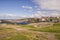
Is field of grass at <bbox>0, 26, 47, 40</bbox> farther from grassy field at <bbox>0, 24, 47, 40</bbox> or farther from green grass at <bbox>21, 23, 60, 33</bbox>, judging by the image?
green grass at <bbox>21, 23, 60, 33</bbox>

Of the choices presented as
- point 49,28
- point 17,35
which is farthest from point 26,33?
→ point 49,28

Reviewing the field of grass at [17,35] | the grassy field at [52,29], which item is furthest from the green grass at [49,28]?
the field of grass at [17,35]

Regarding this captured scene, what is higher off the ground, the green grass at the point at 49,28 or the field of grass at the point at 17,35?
the green grass at the point at 49,28

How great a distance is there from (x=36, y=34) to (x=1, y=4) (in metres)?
0.91

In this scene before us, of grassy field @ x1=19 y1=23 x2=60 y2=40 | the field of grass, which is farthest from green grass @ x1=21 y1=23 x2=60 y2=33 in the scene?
the field of grass

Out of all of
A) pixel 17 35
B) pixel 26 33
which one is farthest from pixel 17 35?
pixel 26 33

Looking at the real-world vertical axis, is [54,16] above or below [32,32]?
above

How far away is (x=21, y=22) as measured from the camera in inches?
95.7

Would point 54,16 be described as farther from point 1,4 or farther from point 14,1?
point 1,4

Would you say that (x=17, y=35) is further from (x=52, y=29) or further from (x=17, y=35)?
(x=52, y=29)

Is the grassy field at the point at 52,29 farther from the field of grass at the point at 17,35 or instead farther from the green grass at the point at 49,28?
the field of grass at the point at 17,35

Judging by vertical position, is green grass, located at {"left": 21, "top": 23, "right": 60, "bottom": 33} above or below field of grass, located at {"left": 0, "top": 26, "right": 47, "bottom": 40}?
above

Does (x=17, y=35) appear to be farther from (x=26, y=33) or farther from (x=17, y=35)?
(x=26, y=33)

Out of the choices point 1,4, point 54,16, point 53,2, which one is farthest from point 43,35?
point 1,4
